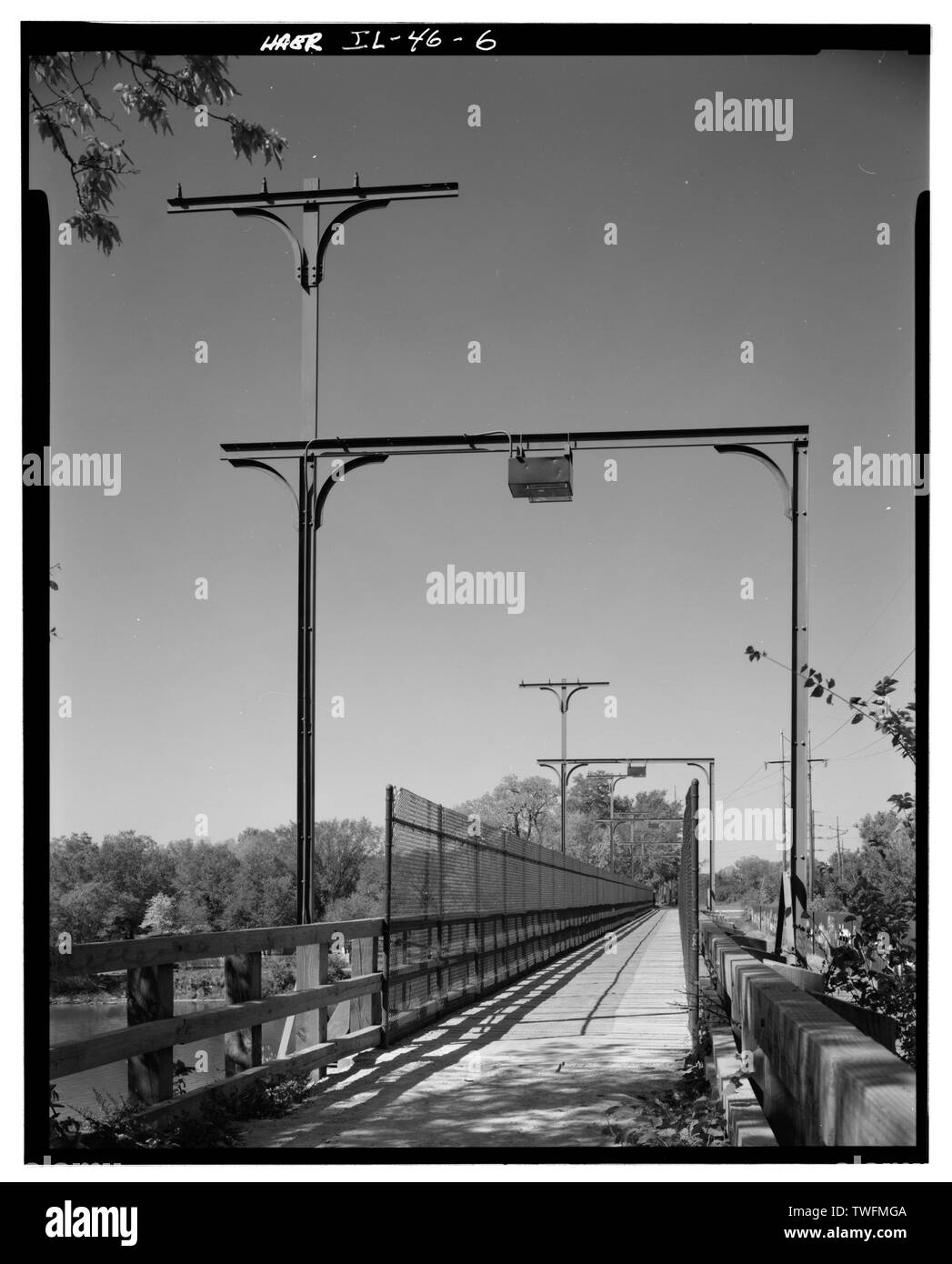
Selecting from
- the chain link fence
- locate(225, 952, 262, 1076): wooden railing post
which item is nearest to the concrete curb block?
locate(225, 952, 262, 1076): wooden railing post

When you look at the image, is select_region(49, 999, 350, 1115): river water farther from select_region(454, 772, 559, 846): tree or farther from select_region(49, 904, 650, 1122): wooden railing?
select_region(454, 772, 559, 846): tree

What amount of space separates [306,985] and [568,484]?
4786 mm

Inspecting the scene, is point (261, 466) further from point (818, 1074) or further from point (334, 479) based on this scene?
point (818, 1074)

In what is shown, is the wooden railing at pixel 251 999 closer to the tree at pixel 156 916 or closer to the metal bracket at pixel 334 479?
the metal bracket at pixel 334 479

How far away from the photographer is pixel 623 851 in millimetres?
118438

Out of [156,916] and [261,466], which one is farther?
[156,916]

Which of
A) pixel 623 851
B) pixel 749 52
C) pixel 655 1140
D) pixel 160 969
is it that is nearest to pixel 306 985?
pixel 160 969

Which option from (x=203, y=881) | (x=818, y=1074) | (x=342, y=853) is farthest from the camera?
(x=342, y=853)

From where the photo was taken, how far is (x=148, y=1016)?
7.50 metres

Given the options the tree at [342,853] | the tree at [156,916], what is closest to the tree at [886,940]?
the tree at [156,916]

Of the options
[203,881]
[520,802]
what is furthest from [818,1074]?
[520,802]

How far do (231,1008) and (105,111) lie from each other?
202 inches

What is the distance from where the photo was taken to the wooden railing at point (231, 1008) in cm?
677

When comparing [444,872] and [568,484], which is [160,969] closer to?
[568,484]
